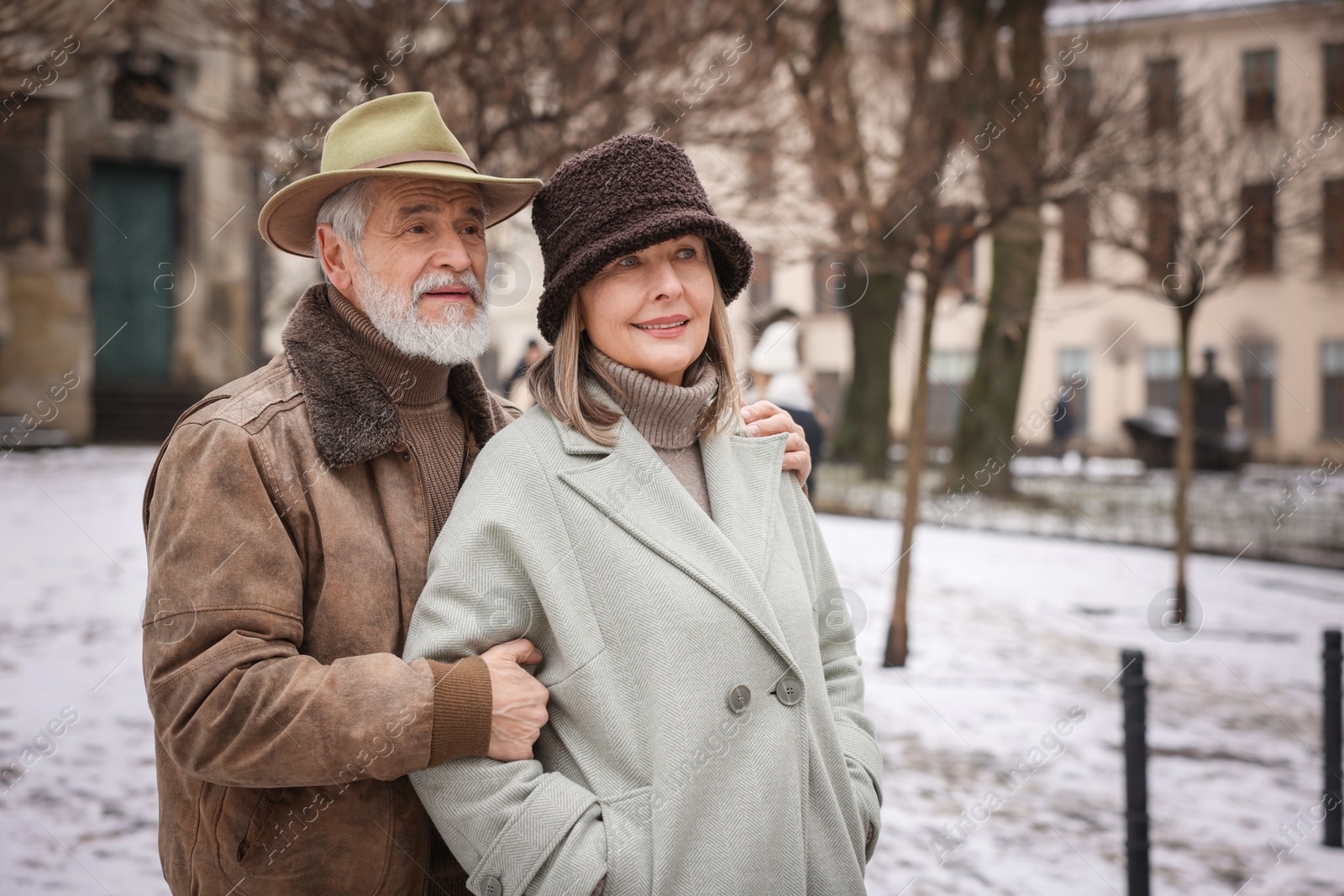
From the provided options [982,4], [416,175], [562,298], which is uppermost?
[982,4]

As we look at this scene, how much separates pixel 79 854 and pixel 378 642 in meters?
3.20

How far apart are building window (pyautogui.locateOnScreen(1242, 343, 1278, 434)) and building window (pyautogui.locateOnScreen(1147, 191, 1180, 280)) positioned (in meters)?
23.7

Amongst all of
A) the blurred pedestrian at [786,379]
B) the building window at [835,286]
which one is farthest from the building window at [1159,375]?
the blurred pedestrian at [786,379]

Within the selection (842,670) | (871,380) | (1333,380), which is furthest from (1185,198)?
(1333,380)

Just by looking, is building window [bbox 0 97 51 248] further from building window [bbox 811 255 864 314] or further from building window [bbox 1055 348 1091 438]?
building window [bbox 1055 348 1091 438]

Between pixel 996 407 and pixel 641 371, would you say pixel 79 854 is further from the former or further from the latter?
pixel 996 407

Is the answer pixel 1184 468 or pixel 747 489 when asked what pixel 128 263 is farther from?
pixel 747 489

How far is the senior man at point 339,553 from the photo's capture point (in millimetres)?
1905

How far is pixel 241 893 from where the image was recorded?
2.08m

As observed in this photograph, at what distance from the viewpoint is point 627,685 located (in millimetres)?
2004

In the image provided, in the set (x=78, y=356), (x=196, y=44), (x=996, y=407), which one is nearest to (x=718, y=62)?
(x=196, y=44)

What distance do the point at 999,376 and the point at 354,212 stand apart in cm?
1589

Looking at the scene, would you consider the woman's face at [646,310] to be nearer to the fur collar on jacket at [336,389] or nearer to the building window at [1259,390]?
the fur collar on jacket at [336,389]

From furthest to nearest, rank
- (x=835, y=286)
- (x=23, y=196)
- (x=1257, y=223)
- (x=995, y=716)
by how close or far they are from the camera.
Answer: (x=835, y=286) → (x=23, y=196) → (x=1257, y=223) → (x=995, y=716)
